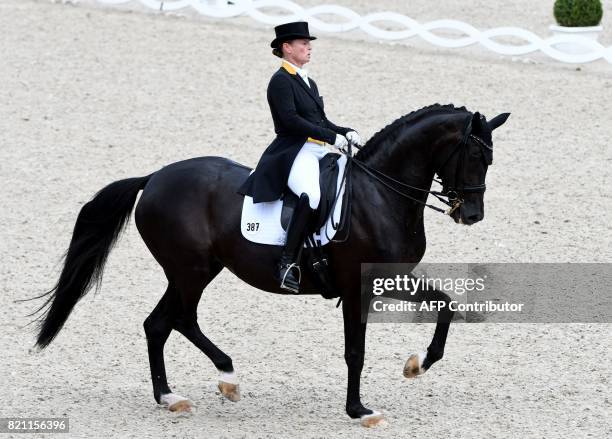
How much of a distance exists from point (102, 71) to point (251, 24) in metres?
3.17

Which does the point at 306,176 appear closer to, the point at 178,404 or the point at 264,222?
the point at 264,222

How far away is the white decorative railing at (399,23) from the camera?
56.8 ft

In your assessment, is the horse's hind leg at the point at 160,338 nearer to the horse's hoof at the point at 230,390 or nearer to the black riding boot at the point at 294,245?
the horse's hoof at the point at 230,390

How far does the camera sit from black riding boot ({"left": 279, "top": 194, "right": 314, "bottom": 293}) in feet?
25.1

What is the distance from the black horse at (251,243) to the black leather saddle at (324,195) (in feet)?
0.48

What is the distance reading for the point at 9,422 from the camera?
25.2 ft

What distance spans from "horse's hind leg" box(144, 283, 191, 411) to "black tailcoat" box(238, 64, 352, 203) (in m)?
1.02

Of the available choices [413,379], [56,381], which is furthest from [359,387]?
[56,381]

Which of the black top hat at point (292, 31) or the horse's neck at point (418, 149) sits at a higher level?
the black top hat at point (292, 31)

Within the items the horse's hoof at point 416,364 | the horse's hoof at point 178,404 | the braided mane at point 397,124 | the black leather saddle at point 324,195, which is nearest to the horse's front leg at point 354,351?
the horse's hoof at point 416,364

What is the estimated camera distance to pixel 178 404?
7996mm

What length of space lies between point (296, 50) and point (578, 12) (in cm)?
1115

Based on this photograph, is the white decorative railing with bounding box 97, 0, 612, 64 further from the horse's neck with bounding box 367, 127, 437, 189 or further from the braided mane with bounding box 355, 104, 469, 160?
the horse's neck with bounding box 367, 127, 437, 189

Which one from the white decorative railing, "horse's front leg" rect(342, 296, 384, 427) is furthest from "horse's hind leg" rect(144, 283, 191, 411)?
the white decorative railing
